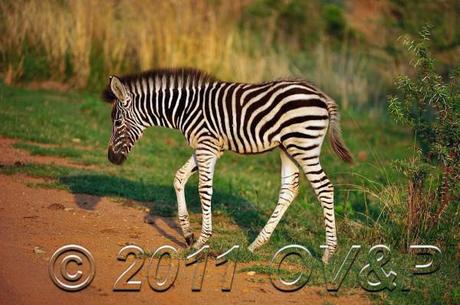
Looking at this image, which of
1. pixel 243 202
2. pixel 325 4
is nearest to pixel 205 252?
pixel 243 202

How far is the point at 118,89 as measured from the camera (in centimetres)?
800

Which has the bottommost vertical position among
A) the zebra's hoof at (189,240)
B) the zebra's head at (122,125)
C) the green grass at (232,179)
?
the green grass at (232,179)

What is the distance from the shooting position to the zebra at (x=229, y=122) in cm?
745

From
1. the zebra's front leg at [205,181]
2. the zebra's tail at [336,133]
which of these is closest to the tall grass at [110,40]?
the zebra's front leg at [205,181]

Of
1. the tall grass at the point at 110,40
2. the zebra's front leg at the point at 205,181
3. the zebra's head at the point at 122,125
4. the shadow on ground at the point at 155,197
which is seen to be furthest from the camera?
the tall grass at the point at 110,40

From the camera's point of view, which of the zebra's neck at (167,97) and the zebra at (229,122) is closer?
the zebra at (229,122)

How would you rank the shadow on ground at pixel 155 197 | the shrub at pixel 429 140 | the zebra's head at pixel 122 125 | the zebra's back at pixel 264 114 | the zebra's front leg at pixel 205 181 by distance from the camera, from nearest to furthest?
the zebra's back at pixel 264 114 < the zebra's front leg at pixel 205 181 < the shrub at pixel 429 140 < the zebra's head at pixel 122 125 < the shadow on ground at pixel 155 197

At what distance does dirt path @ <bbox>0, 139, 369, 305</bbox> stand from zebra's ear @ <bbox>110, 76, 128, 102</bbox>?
1443 mm

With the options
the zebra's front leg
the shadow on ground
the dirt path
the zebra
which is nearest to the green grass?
the shadow on ground

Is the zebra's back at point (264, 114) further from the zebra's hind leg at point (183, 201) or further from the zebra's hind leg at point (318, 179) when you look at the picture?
the zebra's hind leg at point (183, 201)

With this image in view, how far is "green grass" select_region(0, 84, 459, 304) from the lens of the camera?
8.00 meters

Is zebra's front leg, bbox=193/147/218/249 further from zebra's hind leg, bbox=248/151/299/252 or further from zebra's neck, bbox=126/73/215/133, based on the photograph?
zebra's hind leg, bbox=248/151/299/252

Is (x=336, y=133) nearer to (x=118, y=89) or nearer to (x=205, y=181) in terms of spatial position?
(x=205, y=181)

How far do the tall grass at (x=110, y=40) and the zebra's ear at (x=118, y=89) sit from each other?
8031mm
